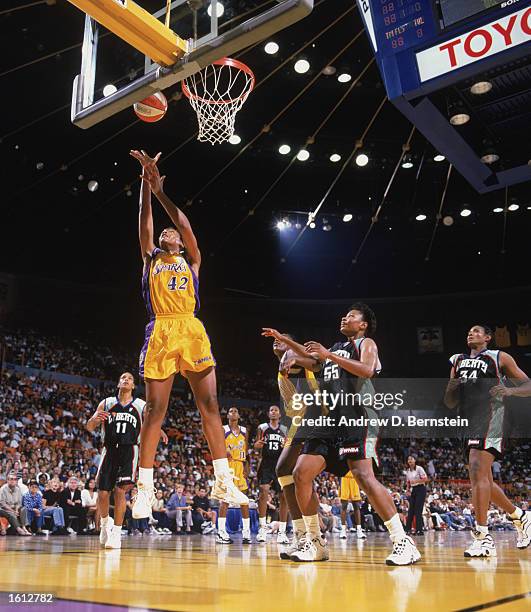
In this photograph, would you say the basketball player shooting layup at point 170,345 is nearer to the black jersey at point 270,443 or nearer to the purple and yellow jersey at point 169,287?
the purple and yellow jersey at point 169,287

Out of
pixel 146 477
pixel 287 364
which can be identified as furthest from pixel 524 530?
pixel 146 477

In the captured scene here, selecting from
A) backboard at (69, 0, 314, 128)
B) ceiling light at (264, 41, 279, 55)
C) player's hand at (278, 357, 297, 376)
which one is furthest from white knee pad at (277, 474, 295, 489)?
ceiling light at (264, 41, 279, 55)

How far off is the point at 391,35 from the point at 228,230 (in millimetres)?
17076

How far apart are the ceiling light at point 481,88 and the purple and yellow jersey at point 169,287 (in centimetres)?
374

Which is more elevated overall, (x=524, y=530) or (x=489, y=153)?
(x=489, y=153)

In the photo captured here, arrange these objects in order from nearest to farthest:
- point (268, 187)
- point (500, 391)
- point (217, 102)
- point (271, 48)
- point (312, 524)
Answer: point (312, 524), point (500, 391), point (217, 102), point (271, 48), point (268, 187)

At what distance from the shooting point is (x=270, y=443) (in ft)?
33.4

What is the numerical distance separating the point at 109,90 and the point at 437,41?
9.95 feet

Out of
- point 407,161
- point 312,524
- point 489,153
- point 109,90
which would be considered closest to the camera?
point 109,90

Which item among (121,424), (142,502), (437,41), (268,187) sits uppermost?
(268,187)

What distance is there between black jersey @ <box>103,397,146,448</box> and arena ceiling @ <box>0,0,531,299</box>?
5570mm

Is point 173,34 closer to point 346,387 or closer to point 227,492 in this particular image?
point 346,387

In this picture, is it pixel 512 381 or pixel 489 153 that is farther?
pixel 489 153

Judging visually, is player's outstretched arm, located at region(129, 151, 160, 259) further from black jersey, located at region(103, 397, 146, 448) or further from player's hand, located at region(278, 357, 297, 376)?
black jersey, located at region(103, 397, 146, 448)
